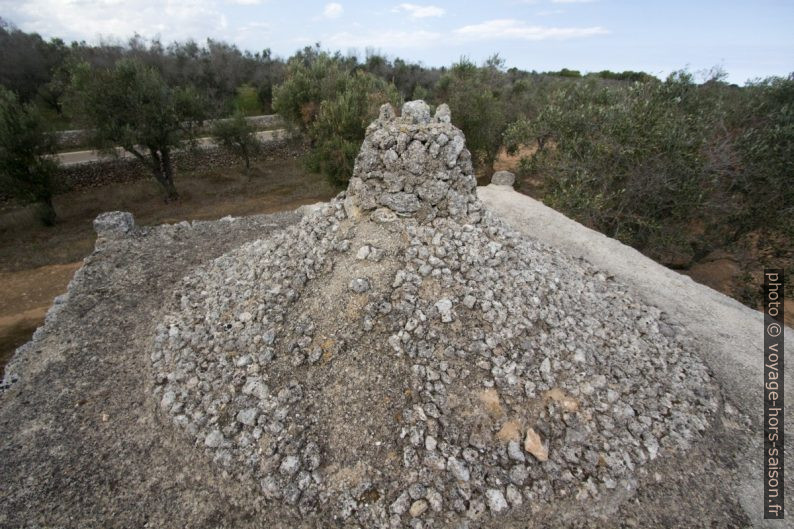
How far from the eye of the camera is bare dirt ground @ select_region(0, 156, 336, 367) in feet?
40.8

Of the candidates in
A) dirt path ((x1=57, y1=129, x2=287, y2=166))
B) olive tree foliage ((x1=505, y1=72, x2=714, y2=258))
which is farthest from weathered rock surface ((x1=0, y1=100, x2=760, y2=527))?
dirt path ((x1=57, y1=129, x2=287, y2=166))

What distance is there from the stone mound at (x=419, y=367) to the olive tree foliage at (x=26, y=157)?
17487 mm

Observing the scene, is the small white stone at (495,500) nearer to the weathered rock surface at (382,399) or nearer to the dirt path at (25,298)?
the weathered rock surface at (382,399)

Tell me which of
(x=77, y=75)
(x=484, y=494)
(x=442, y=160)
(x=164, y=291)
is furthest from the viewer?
(x=77, y=75)

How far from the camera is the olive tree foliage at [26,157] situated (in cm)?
1739

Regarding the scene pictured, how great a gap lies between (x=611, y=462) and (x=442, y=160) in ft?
15.8

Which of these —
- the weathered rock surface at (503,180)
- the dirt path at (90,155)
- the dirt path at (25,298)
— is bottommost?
the dirt path at (25,298)

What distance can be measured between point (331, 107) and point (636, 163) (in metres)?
13.0

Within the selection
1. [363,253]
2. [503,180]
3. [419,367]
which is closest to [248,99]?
[503,180]

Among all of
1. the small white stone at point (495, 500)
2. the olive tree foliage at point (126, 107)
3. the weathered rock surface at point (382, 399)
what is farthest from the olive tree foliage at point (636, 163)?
the olive tree foliage at point (126, 107)

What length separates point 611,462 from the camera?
4.78 metres

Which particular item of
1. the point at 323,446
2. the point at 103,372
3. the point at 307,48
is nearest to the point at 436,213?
the point at 323,446

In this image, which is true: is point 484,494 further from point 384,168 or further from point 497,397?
point 384,168

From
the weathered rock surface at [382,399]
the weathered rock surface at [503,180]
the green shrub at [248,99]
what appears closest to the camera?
the weathered rock surface at [382,399]
